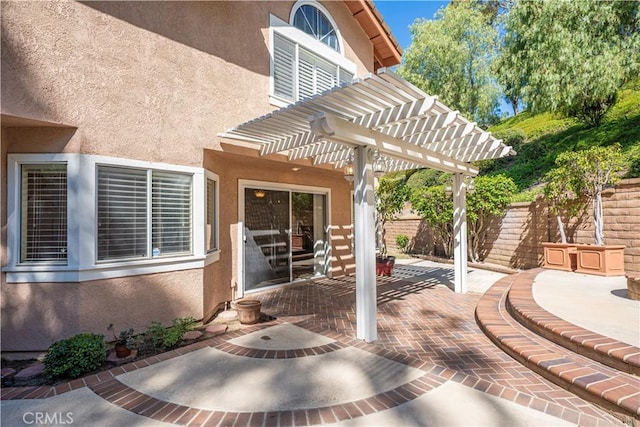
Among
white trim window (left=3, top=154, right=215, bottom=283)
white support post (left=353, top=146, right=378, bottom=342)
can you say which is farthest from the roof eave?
white trim window (left=3, top=154, right=215, bottom=283)

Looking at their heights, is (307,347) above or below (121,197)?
below

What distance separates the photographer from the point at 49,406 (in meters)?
3.75

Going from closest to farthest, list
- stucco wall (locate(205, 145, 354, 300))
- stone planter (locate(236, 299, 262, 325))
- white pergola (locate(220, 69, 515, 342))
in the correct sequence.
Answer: white pergola (locate(220, 69, 515, 342)), stone planter (locate(236, 299, 262, 325)), stucco wall (locate(205, 145, 354, 300))

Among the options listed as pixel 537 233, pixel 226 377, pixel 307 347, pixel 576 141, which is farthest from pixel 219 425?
pixel 576 141

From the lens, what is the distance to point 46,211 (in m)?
5.32

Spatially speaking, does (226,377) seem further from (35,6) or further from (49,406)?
(35,6)

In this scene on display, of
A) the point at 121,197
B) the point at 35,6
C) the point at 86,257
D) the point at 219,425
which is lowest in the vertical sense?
the point at 219,425

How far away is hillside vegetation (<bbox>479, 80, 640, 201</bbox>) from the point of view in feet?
47.5

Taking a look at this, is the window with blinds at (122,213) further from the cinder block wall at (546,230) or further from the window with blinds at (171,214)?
the cinder block wall at (546,230)

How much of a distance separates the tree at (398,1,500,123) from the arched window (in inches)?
634

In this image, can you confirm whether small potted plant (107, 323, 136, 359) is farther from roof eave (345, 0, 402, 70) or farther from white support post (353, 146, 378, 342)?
roof eave (345, 0, 402, 70)

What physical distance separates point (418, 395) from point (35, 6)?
784cm

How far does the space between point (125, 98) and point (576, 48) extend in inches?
735

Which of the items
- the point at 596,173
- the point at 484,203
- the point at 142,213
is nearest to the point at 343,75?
the point at 484,203
